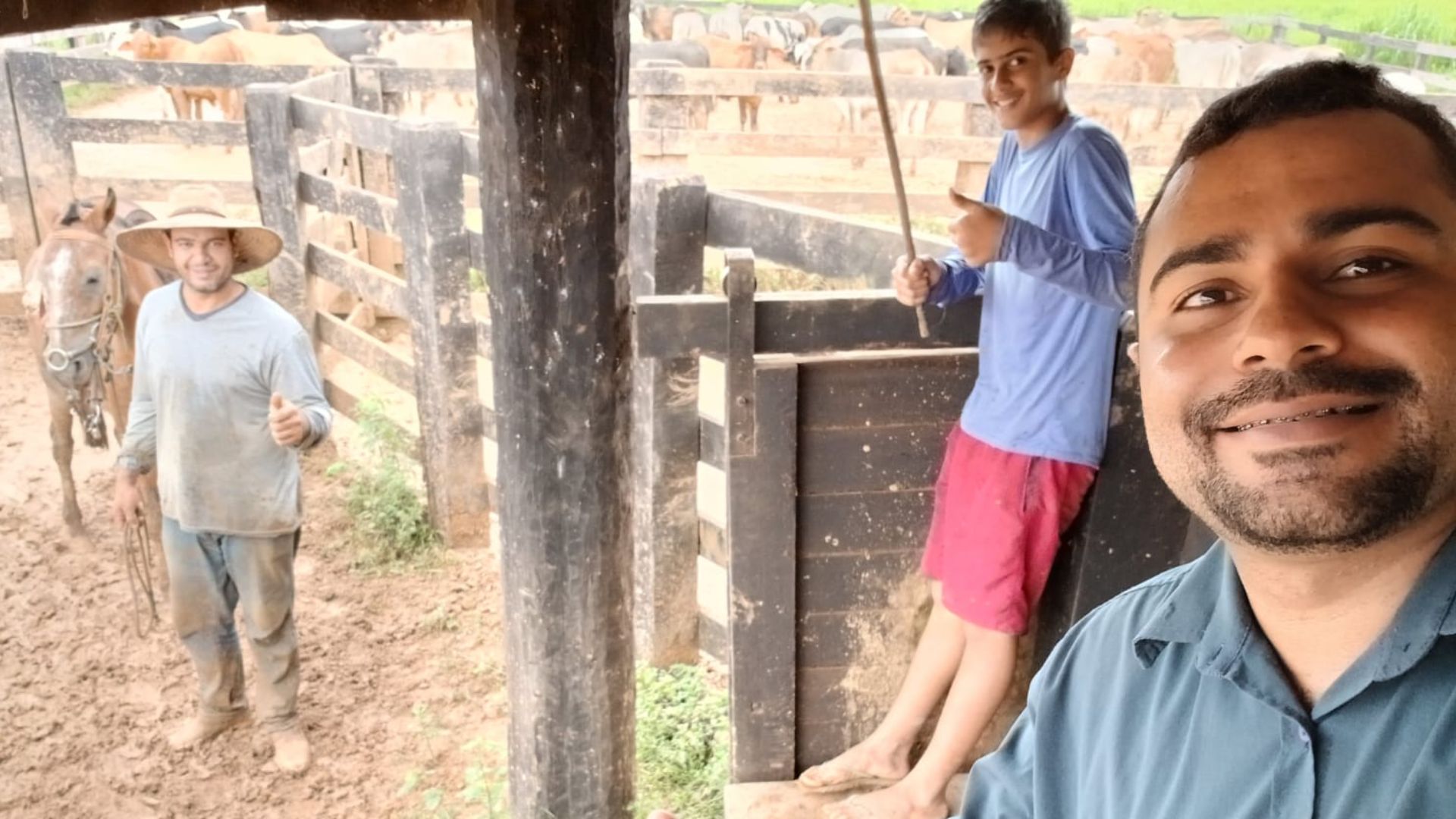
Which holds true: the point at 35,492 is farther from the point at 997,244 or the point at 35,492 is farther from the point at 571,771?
the point at 997,244

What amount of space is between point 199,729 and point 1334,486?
397cm

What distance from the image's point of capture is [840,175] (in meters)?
14.0

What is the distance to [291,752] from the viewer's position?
3.84 m

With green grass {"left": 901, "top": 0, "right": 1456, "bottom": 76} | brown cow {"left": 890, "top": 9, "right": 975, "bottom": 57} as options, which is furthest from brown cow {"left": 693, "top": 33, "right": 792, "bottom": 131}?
green grass {"left": 901, "top": 0, "right": 1456, "bottom": 76}

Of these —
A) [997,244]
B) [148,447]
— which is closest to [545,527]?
[997,244]

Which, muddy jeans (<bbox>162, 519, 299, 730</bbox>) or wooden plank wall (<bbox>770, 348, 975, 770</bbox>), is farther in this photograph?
muddy jeans (<bbox>162, 519, 299, 730</bbox>)

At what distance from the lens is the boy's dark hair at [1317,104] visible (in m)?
1.16

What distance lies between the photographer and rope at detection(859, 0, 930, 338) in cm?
158

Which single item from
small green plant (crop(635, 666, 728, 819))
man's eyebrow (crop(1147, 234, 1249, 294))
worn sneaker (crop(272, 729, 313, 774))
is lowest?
worn sneaker (crop(272, 729, 313, 774))

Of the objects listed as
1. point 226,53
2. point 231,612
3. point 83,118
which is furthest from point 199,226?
point 226,53

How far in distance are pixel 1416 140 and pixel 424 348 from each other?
4.48m

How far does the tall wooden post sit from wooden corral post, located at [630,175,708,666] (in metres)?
1.26

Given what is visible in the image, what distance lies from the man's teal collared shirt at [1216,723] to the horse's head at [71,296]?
4.52m

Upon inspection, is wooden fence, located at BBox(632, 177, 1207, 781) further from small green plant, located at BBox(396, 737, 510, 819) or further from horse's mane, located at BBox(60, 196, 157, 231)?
horse's mane, located at BBox(60, 196, 157, 231)
